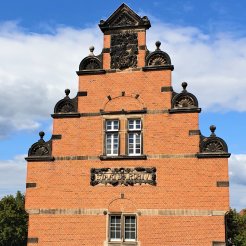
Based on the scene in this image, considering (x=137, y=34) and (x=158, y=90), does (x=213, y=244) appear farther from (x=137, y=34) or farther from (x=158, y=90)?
(x=137, y=34)

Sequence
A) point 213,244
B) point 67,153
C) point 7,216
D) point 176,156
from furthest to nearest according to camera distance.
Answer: point 7,216 < point 67,153 < point 176,156 < point 213,244

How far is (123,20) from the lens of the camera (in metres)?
18.9

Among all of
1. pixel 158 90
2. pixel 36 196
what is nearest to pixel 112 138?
pixel 158 90

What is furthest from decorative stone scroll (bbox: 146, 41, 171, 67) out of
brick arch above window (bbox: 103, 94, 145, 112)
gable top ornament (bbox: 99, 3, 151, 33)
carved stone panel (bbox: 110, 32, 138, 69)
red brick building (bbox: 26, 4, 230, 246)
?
brick arch above window (bbox: 103, 94, 145, 112)

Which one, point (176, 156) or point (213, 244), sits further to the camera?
point (176, 156)

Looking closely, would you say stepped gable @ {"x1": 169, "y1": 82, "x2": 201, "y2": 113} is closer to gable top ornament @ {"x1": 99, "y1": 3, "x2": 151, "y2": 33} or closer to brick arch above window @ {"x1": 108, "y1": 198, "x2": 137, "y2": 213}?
gable top ornament @ {"x1": 99, "y1": 3, "x2": 151, "y2": 33}

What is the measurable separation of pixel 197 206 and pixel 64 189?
19.1ft

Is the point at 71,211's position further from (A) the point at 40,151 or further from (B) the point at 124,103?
(B) the point at 124,103

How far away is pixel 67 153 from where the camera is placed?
1809 cm

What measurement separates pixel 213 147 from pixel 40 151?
783 centimetres

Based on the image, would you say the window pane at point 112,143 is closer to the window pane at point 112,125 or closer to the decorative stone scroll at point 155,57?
the window pane at point 112,125

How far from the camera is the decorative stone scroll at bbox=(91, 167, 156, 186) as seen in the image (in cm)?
1698

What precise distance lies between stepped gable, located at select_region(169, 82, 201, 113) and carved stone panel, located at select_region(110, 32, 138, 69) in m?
2.50

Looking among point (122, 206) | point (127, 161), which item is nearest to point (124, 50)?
point (127, 161)
